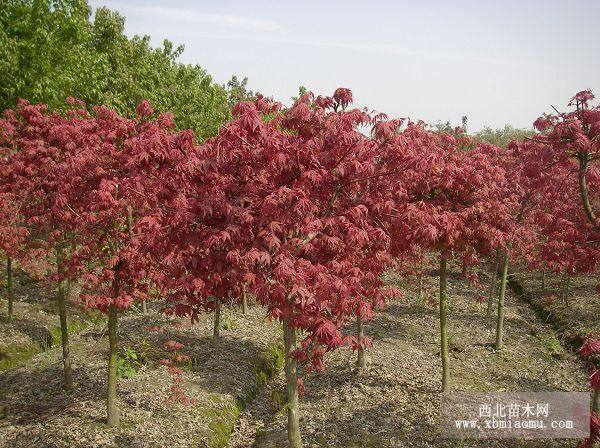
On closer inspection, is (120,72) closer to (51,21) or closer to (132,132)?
(51,21)

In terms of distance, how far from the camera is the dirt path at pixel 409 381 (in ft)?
30.8

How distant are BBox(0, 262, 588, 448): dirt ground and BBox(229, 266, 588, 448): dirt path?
0.04 m

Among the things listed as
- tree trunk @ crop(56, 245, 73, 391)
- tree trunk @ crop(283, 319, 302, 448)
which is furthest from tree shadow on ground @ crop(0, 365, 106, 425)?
tree trunk @ crop(283, 319, 302, 448)

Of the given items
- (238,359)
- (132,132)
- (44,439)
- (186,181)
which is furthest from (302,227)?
(238,359)

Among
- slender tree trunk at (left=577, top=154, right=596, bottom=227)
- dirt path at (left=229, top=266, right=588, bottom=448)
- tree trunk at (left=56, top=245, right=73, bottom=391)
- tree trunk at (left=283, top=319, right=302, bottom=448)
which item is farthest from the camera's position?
tree trunk at (left=56, top=245, right=73, bottom=391)

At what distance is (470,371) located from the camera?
12703 millimetres

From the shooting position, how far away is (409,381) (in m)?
12.0

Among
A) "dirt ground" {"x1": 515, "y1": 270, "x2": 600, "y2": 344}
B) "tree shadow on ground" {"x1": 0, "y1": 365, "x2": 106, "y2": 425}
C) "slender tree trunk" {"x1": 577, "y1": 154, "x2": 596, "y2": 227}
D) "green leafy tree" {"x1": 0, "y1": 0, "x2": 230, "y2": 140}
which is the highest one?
"green leafy tree" {"x1": 0, "y1": 0, "x2": 230, "y2": 140}

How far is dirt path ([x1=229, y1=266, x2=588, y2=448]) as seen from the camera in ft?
30.8

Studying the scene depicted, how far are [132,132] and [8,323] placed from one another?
32.3ft

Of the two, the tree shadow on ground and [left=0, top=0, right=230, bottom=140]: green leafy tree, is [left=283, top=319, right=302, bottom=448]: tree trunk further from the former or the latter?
[left=0, top=0, right=230, bottom=140]: green leafy tree

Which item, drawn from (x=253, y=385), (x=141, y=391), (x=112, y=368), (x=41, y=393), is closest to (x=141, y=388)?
(x=141, y=391)

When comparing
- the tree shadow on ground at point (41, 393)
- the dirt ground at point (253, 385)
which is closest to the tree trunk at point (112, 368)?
the dirt ground at point (253, 385)

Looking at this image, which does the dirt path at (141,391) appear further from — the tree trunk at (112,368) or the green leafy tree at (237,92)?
the green leafy tree at (237,92)
